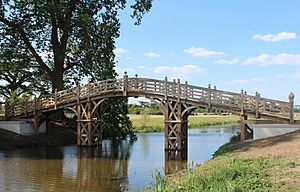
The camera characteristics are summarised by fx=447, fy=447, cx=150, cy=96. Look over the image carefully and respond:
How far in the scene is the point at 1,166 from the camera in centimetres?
1970

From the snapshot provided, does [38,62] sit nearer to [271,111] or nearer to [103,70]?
[103,70]

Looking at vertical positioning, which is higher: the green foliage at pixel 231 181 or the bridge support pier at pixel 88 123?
the bridge support pier at pixel 88 123

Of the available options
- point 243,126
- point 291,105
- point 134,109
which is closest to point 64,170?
point 243,126

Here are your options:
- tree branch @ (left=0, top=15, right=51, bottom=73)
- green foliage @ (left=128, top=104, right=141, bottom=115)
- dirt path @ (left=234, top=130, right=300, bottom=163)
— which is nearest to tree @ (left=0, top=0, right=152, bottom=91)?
tree branch @ (left=0, top=15, right=51, bottom=73)

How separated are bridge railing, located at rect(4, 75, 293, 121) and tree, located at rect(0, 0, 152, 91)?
321 cm

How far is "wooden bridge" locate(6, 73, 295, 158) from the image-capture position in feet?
78.7

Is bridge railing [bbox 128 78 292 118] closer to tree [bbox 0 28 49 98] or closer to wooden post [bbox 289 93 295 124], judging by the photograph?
wooden post [bbox 289 93 295 124]

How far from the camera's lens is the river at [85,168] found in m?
15.1

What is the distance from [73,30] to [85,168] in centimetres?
1699

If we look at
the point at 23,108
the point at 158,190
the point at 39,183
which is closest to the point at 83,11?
the point at 23,108

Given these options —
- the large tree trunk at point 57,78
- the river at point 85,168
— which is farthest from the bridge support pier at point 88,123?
the large tree trunk at point 57,78

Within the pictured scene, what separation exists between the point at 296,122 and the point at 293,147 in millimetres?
7062

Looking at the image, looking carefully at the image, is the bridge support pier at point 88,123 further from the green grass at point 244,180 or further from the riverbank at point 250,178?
the green grass at point 244,180

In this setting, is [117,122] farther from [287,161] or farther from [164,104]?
[287,161]
